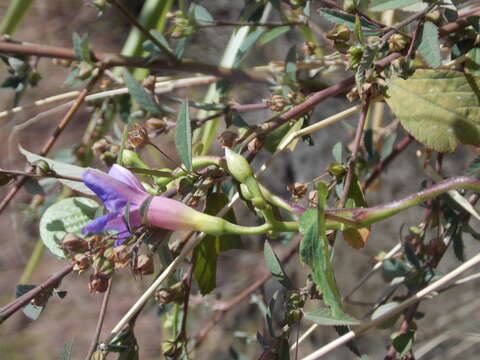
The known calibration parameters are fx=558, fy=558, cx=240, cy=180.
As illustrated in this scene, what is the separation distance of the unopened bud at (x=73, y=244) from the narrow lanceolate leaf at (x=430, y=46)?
317 millimetres

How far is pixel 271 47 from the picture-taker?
162cm

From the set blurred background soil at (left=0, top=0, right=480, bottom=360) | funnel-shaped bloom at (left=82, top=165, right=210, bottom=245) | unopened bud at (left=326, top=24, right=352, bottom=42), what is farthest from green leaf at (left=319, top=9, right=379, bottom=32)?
blurred background soil at (left=0, top=0, right=480, bottom=360)

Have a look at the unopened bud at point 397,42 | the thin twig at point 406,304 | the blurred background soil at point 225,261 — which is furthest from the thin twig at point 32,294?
the blurred background soil at point 225,261

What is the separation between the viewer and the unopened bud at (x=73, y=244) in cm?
42

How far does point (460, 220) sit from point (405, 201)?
27 centimetres

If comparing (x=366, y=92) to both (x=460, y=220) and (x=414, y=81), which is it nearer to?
(x=414, y=81)

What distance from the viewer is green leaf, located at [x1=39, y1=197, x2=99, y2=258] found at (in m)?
0.49

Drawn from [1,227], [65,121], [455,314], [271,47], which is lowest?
[1,227]

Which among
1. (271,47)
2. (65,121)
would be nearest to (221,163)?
(65,121)

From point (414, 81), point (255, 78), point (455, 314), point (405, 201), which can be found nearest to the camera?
point (405, 201)

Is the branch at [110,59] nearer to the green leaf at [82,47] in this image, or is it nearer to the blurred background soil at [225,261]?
the green leaf at [82,47]

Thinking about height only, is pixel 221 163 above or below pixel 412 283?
above

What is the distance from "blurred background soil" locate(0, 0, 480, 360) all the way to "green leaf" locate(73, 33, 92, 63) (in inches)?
16.8

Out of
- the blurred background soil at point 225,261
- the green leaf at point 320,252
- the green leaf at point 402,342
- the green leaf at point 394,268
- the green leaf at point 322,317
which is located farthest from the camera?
the blurred background soil at point 225,261
